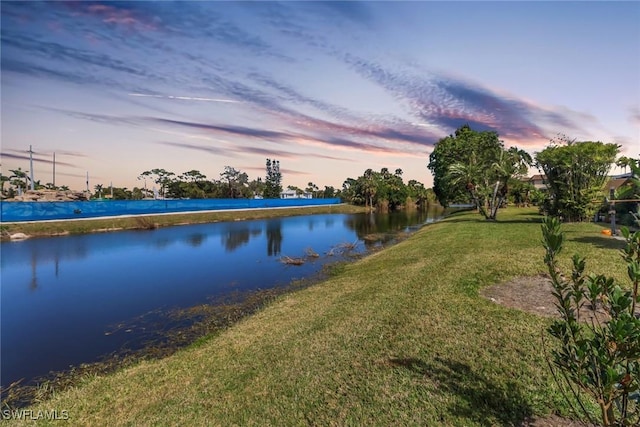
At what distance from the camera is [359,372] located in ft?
17.5

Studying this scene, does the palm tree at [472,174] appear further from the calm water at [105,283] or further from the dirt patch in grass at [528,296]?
the dirt patch in grass at [528,296]

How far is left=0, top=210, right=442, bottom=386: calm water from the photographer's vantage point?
963 centimetres

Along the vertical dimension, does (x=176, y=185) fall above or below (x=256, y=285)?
above

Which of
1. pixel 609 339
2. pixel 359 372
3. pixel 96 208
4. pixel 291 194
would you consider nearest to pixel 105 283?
pixel 359 372

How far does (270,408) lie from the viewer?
4734 mm

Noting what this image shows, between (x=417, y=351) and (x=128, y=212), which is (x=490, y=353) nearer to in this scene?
(x=417, y=351)

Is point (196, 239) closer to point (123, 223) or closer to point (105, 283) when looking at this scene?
point (123, 223)

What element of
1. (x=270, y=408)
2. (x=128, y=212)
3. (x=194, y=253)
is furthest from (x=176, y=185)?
(x=270, y=408)

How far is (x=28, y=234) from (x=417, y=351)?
41786 millimetres

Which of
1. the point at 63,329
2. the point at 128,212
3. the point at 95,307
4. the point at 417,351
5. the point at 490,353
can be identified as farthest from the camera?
the point at 128,212

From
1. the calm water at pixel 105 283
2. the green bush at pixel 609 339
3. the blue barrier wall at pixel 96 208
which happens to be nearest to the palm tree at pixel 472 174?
the calm water at pixel 105 283

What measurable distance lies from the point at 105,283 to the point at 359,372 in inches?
651

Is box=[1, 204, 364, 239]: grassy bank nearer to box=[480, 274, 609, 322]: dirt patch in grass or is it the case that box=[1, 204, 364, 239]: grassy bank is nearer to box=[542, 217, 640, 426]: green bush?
box=[480, 274, 609, 322]: dirt patch in grass

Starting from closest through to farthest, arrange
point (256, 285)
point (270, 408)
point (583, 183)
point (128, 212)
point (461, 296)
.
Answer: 1. point (270, 408)
2. point (461, 296)
3. point (256, 285)
4. point (583, 183)
5. point (128, 212)
